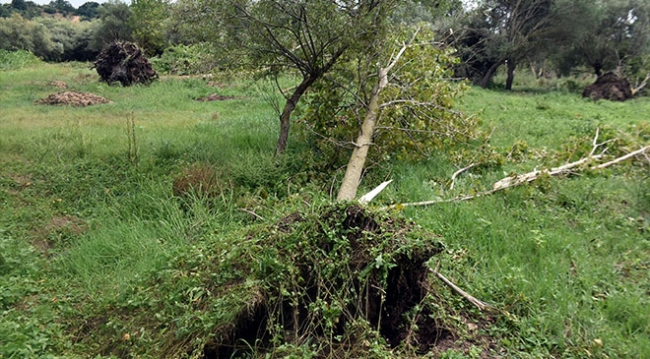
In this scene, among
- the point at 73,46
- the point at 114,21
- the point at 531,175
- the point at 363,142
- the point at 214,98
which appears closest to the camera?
the point at 531,175

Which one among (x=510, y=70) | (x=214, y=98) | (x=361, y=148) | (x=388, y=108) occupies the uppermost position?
(x=510, y=70)

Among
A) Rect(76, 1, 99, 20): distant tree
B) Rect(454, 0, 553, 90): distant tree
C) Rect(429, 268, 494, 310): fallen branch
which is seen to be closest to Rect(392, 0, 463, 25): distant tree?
Rect(429, 268, 494, 310): fallen branch

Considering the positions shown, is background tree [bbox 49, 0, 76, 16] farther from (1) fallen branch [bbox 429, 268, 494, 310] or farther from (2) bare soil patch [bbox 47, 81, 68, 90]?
(1) fallen branch [bbox 429, 268, 494, 310]

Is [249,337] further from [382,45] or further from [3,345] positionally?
[382,45]

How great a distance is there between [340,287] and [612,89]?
18.3 m

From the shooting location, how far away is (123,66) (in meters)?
17.0

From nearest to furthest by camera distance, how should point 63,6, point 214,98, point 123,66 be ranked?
point 214,98
point 123,66
point 63,6

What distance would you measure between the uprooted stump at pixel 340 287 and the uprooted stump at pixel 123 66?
15782 millimetres

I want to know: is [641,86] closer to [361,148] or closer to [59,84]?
[361,148]

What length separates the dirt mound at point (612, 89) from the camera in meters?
17.1

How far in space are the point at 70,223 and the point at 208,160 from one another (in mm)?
2247

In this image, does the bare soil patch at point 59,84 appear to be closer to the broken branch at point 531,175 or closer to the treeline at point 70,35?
the treeline at point 70,35

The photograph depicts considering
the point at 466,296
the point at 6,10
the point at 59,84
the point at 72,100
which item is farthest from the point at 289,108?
the point at 6,10

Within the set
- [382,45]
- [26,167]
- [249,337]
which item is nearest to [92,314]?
[249,337]
